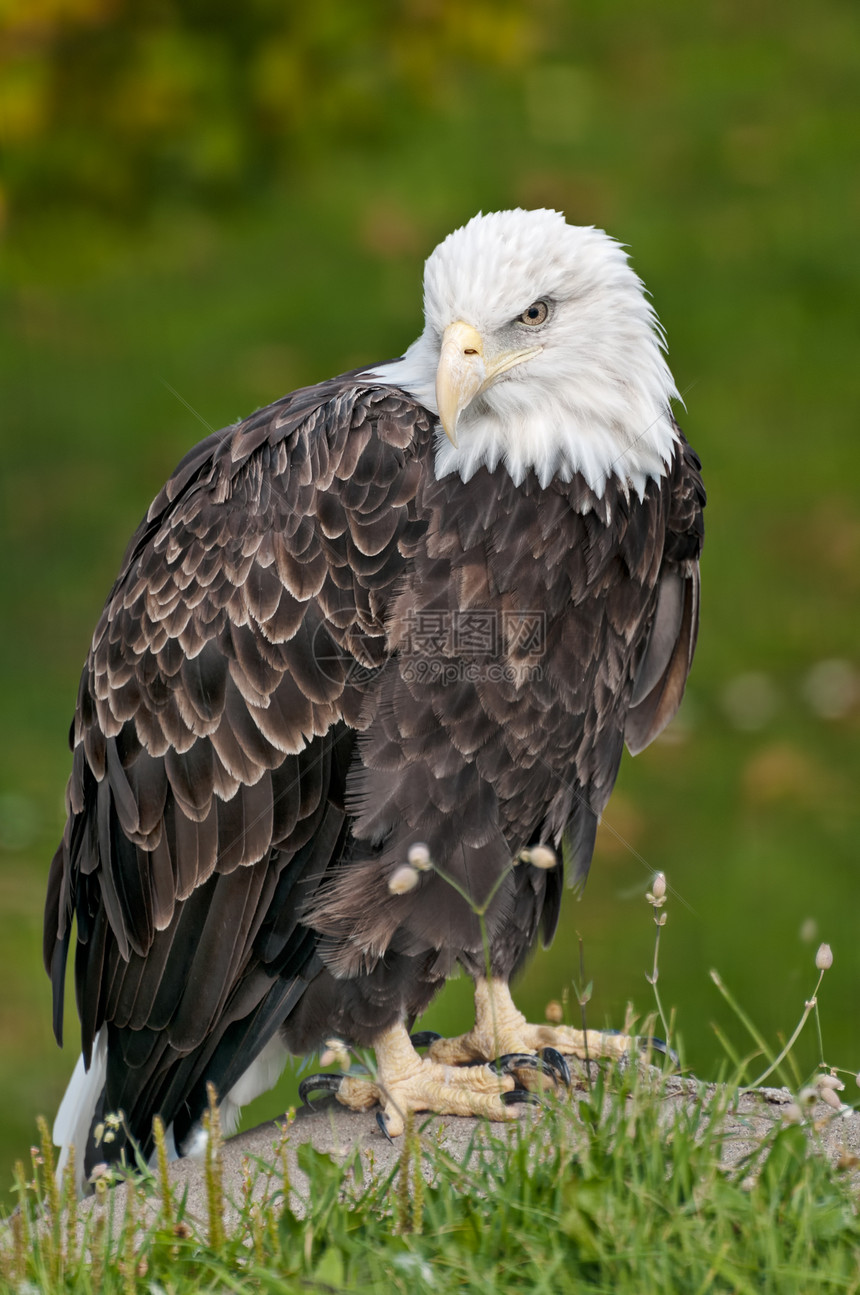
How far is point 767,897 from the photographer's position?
23.2ft

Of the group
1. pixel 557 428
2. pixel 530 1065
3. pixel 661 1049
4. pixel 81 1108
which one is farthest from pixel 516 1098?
pixel 557 428

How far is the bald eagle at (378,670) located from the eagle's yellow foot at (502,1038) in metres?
0.20

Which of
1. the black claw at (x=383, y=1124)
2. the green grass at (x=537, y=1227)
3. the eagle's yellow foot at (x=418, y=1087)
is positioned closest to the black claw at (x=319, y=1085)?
the eagle's yellow foot at (x=418, y=1087)

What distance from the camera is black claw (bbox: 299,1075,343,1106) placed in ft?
13.5

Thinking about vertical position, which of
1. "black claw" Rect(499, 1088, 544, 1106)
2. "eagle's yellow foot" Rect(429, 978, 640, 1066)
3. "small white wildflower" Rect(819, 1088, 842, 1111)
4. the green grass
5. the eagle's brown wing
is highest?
the eagle's brown wing

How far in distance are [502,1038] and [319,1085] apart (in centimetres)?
50

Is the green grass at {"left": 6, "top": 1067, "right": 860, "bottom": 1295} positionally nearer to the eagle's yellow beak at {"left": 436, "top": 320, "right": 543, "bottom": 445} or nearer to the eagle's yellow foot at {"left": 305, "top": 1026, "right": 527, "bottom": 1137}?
the eagle's yellow foot at {"left": 305, "top": 1026, "right": 527, "bottom": 1137}

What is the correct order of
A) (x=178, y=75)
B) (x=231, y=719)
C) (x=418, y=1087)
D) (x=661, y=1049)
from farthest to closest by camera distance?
(x=178, y=75), (x=418, y=1087), (x=661, y=1049), (x=231, y=719)

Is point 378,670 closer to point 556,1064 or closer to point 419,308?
point 556,1064

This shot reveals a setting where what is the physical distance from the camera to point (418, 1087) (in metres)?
3.97

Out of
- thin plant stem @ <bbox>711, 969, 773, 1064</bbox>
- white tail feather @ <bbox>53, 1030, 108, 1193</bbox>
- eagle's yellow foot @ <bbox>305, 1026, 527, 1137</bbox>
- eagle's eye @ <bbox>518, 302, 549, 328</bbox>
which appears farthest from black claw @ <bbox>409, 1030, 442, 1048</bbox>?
eagle's eye @ <bbox>518, 302, 549, 328</bbox>

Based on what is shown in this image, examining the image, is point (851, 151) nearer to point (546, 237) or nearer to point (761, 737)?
point (761, 737)

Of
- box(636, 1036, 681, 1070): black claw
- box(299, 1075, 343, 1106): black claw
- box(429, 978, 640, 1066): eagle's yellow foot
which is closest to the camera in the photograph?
box(636, 1036, 681, 1070): black claw

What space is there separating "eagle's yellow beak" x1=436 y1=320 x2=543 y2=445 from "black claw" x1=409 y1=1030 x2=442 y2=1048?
1.84 meters
